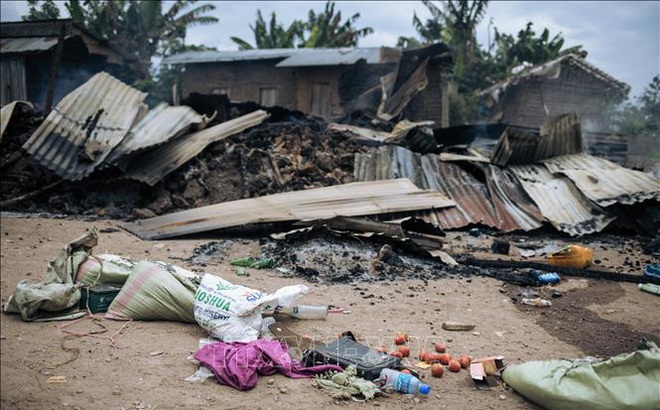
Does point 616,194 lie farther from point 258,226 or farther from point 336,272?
point 258,226

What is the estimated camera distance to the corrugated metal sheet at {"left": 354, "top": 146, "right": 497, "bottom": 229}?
7969mm

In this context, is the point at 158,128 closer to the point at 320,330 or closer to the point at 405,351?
the point at 320,330

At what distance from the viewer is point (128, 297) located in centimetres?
394

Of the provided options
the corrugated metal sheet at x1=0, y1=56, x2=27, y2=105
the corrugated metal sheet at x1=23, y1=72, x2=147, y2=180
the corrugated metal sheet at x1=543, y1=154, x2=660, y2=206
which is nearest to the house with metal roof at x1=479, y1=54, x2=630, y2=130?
the corrugated metal sheet at x1=543, y1=154, x2=660, y2=206

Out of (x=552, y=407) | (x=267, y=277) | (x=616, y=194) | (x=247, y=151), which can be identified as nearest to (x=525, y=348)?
(x=552, y=407)

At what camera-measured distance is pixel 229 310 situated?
11.6ft

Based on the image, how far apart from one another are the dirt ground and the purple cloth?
77 mm

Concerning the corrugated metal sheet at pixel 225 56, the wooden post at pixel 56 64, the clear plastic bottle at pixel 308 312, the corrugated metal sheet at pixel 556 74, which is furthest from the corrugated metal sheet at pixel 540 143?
the corrugated metal sheet at pixel 225 56

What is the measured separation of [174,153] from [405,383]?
7286 mm

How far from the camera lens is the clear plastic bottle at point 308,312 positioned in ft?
13.6

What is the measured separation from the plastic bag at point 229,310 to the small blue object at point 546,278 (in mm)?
3212

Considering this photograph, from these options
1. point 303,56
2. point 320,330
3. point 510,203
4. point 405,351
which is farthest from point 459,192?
point 303,56

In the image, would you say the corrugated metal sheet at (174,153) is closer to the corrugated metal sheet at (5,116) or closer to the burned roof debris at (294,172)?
the burned roof debris at (294,172)

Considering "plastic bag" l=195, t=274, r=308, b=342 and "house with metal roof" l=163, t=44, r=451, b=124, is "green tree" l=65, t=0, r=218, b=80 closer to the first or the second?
"house with metal roof" l=163, t=44, r=451, b=124
